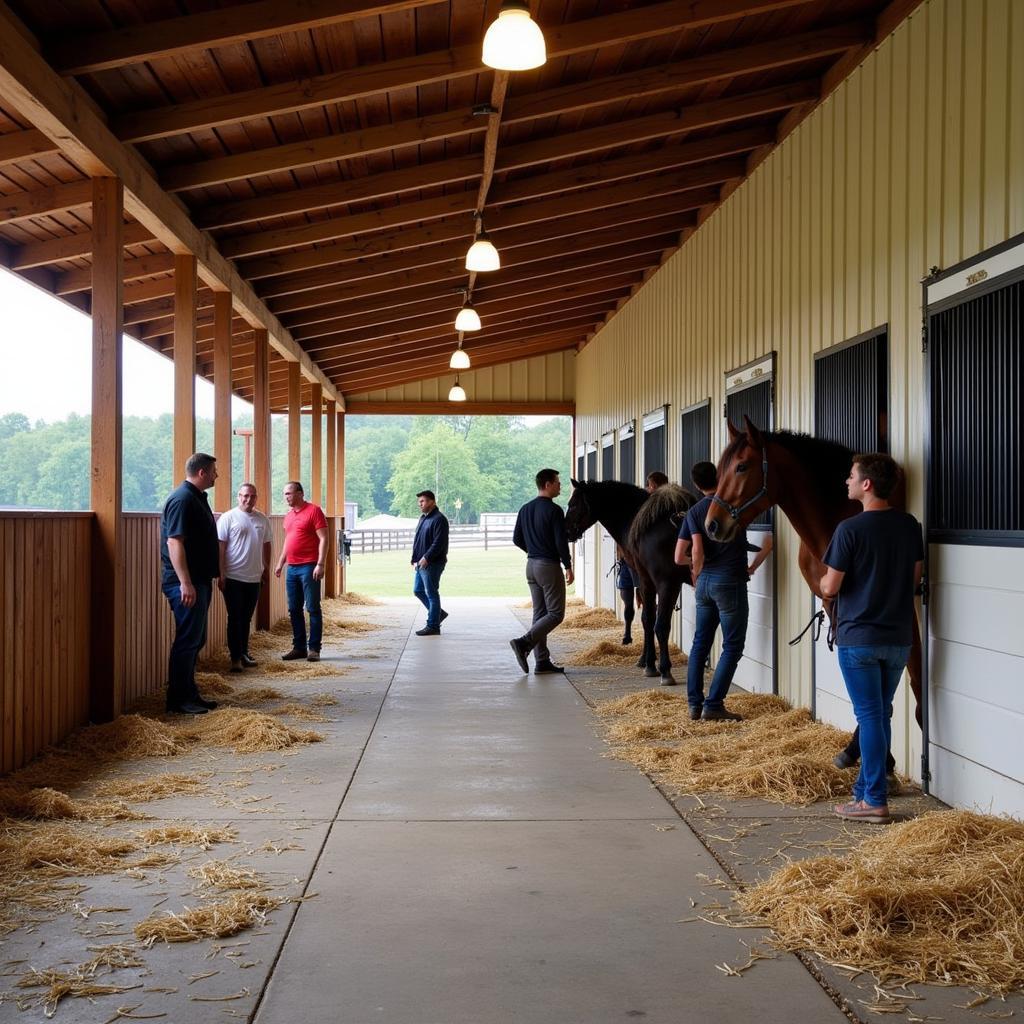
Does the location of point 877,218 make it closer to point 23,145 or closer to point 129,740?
point 23,145

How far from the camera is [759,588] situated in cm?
834

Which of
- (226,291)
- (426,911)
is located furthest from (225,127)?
(426,911)

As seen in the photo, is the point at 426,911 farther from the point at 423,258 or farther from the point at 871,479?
the point at 423,258

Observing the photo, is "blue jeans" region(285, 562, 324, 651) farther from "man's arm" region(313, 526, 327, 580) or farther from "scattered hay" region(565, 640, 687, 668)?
"scattered hay" region(565, 640, 687, 668)

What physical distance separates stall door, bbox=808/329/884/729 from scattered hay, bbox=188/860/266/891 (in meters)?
3.49

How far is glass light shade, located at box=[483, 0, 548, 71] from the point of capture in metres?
4.63

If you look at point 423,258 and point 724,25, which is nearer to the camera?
point 724,25

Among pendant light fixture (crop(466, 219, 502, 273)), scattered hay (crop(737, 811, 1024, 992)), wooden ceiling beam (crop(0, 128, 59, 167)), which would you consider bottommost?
scattered hay (crop(737, 811, 1024, 992))

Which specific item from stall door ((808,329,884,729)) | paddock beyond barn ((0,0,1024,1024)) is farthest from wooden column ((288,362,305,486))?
stall door ((808,329,884,729))

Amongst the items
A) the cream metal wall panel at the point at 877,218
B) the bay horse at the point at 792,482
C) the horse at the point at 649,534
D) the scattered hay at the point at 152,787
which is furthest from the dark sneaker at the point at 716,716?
the scattered hay at the point at 152,787

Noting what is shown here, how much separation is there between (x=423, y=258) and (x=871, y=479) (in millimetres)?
7413

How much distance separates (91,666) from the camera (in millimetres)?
6785

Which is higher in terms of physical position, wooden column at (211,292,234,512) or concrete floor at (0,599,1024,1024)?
wooden column at (211,292,234,512)

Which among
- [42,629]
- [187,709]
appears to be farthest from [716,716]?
[42,629]
